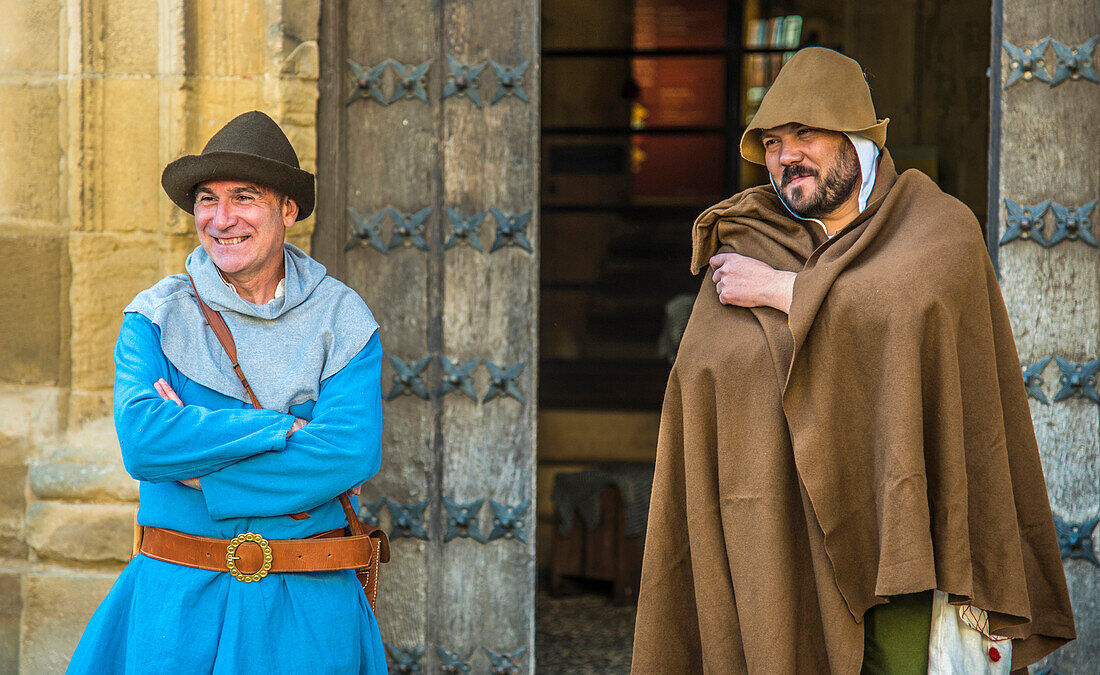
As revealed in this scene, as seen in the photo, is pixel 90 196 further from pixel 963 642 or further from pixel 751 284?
pixel 963 642

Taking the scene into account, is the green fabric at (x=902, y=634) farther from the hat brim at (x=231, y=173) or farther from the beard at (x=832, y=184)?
the hat brim at (x=231, y=173)

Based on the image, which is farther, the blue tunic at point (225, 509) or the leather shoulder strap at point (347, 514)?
the leather shoulder strap at point (347, 514)

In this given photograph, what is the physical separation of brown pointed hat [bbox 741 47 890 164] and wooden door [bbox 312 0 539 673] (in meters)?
1.14

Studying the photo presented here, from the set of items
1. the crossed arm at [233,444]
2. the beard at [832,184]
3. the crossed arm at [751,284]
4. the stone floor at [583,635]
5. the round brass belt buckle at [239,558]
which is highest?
the beard at [832,184]

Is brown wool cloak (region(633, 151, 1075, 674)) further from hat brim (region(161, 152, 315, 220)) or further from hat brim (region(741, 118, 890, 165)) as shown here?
hat brim (region(161, 152, 315, 220))

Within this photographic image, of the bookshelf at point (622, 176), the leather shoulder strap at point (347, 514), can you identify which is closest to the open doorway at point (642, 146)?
the bookshelf at point (622, 176)

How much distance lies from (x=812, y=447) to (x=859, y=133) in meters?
0.65

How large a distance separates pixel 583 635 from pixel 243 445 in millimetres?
2905

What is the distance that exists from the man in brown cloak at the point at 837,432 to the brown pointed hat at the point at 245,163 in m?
0.92

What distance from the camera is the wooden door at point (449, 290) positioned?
10.7ft

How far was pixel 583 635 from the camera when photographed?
4.72 metres

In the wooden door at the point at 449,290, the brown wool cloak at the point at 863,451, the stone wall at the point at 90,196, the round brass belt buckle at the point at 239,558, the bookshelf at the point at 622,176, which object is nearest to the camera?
the brown wool cloak at the point at 863,451

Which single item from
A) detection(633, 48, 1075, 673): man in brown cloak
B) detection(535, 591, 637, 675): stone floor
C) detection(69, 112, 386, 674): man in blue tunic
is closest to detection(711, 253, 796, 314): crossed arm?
detection(633, 48, 1075, 673): man in brown cloak

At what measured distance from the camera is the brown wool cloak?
6.70 feet
